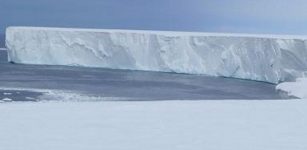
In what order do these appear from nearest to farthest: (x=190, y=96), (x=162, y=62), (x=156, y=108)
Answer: (x=156, y=108) → (x=190, y=96) → (x=162, y=62)

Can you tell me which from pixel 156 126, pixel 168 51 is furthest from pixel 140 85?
pixel 156 126

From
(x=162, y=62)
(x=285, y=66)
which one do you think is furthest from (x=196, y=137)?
(x=162, y=62)

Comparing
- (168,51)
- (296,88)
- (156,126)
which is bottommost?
(168,51)

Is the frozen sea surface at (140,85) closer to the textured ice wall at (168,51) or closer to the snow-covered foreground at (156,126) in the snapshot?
the textured ice wall at (168,51)

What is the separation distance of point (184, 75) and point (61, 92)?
6.58 m

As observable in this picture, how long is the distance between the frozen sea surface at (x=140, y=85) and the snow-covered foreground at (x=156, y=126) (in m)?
6.39

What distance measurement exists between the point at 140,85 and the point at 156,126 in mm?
10637

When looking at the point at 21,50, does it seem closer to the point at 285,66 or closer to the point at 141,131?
the point at 285,66

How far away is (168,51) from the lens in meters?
17.6

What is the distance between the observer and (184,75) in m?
18.1

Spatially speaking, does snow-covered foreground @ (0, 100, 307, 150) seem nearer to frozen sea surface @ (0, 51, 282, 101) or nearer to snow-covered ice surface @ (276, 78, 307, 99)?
frozen sea surface @ (0, 51, 282, 101)

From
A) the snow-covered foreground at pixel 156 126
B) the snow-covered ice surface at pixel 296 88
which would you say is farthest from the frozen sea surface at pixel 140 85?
the snow-covered foreground at pixel 156 126

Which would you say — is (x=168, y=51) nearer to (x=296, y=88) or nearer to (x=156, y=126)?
(x=296, y=88)

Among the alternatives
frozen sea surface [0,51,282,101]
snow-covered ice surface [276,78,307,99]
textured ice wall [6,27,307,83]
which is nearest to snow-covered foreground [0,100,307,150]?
frozen sea surface [0,51,282,101]
